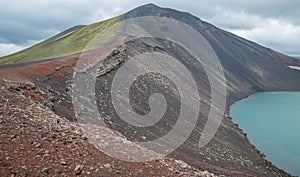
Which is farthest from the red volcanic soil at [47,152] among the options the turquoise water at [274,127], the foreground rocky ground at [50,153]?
the turquoise water at [274,127]

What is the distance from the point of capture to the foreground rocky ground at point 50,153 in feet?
35.8

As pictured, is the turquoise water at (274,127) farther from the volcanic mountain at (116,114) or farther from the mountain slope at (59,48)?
the mountain slope at (59,48)

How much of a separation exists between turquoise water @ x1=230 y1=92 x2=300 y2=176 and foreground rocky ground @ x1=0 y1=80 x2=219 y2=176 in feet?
83.6

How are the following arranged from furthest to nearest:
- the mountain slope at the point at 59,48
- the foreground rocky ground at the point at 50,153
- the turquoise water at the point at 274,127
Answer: the mountain slope at the point at 59,48 → the turquoise water at the point at 274,127 → the foreground rocky ground at the point at 50,153

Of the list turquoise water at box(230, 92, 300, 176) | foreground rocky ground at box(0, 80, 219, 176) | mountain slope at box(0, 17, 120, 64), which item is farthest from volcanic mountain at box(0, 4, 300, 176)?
mountain slope at box(0, 17, 120, 64)

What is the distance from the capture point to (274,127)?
174 feet

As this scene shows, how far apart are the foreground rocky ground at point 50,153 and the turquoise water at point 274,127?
25.5 m

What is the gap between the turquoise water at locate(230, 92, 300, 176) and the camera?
120 feet

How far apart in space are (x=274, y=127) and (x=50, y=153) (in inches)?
1941

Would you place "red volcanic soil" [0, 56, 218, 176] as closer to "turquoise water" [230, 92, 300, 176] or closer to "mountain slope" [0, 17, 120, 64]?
"turquoise water" [230, 92, 300, 176]

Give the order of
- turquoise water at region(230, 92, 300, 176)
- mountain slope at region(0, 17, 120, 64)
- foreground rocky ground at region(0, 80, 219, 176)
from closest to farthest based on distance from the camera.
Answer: foreground rocky ground at region(0, 80, 219, 176) → turquoise water at region(230, 92, 300, 176) → mountain slope at region(0, 17, 120, 64)

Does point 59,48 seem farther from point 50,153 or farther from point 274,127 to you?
point 50,153

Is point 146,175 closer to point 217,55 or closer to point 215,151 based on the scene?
point 215,151

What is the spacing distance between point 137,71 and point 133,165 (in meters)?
31.8
